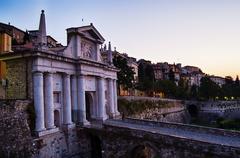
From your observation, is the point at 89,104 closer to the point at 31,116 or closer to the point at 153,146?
the point at 31,116

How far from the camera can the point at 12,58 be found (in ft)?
70.6

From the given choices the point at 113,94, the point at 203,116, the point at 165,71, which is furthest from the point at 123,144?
the point at 165,71

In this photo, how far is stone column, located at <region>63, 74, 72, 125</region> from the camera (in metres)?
23.9

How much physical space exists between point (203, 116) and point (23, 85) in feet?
195

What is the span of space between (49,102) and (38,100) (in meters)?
1.14

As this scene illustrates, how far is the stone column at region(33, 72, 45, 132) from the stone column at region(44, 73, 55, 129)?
0.78 m

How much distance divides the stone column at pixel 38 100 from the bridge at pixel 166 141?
539 centimetres

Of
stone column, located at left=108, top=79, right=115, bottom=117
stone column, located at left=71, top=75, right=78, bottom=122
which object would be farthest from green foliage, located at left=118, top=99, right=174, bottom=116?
stone column, located at left=71, top=75, right=78, bottom=122

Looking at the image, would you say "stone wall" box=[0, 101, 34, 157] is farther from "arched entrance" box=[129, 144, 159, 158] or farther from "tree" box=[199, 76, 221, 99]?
"tree" box=[199, 76, 221, 99]

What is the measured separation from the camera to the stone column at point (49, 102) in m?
21.4

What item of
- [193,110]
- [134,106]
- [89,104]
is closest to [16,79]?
[89,104]

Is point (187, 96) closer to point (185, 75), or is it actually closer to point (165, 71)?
point (165, 71)

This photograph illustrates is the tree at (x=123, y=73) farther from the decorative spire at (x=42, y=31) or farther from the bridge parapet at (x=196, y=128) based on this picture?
the decorative spire at (x=42, y=31)

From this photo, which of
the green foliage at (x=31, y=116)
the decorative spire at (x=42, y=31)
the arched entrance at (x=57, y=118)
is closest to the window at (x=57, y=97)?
the arched entrance at (x=57, y=118)
